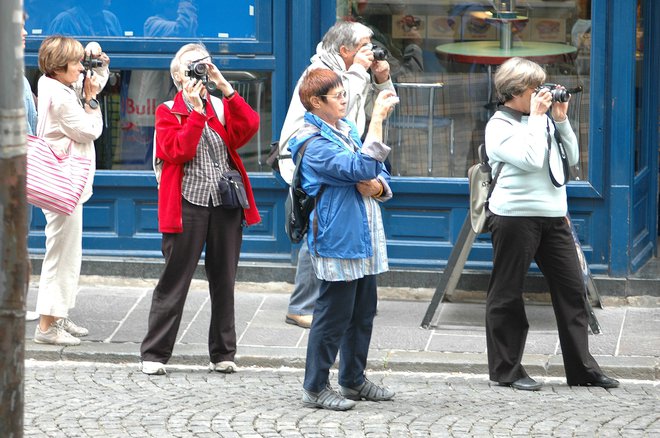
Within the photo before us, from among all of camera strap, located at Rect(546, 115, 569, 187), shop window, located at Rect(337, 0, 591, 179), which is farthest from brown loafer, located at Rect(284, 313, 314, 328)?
camera strap, located at Rect(546, 115, 569, 187)

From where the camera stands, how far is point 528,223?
7.59 m

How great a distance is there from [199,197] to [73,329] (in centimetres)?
145

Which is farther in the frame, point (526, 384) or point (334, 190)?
point (526, 384)

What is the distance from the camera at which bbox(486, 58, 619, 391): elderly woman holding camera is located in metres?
7.52

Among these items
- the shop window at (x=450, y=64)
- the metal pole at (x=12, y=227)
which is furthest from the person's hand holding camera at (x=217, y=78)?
the metal pole at (x=12, y=227)

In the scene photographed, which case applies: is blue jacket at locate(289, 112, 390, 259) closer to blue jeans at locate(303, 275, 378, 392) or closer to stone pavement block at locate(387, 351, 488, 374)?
blue jeans at locate(303, 275, 378, 392)

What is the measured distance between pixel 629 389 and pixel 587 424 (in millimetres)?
869

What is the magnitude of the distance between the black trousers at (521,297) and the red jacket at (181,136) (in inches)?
58.8

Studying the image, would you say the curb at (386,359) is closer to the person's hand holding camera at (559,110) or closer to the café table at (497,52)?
the person's hand holding camera at (559,110)

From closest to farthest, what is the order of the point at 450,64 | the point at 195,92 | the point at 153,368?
1. the point at 195,92
2. the point at 153,368
3. the point at 450,64

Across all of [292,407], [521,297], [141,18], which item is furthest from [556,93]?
[141,18]

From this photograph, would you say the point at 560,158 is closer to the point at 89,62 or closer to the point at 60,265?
the point at 89,62

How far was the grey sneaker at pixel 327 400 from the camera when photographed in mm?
7250

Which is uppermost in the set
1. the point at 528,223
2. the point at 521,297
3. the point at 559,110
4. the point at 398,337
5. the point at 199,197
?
the point at 559,110
